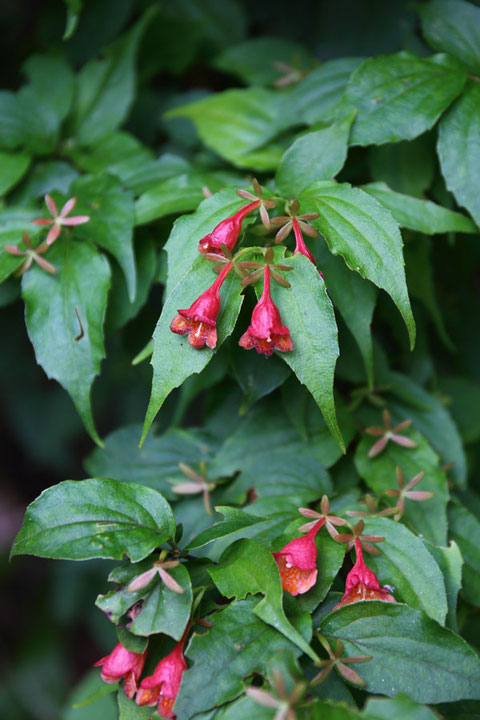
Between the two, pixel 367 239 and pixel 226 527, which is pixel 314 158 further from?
pixel 226 527

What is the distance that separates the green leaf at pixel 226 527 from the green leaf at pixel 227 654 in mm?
98

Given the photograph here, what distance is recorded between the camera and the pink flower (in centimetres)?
117

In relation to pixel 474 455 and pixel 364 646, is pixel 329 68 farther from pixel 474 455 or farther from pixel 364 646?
pixel 364 646

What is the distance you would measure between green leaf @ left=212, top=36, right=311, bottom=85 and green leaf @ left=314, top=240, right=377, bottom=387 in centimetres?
74

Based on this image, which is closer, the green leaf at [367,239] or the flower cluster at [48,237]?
the green leaf at [367,239]

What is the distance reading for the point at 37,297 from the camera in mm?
1168

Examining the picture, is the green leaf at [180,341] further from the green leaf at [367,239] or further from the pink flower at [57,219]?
the pink flower at [57,219]

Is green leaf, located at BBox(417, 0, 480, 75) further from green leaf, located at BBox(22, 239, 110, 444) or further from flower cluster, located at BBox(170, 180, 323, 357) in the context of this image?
green leaf, located at BBox(22, 239, 110, 444)

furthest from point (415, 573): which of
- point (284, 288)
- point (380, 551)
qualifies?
point (284, 288)

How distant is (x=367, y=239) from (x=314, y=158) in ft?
0.84

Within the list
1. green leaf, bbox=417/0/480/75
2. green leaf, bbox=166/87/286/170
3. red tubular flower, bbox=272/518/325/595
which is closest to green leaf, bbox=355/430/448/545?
red tubular flower, bbox=272/518/325/595

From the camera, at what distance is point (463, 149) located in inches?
45.4

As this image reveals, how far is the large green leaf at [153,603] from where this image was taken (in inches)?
35.6

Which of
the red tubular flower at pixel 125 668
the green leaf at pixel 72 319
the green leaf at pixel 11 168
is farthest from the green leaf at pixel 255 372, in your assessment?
the green leaf at pixel 11 168
